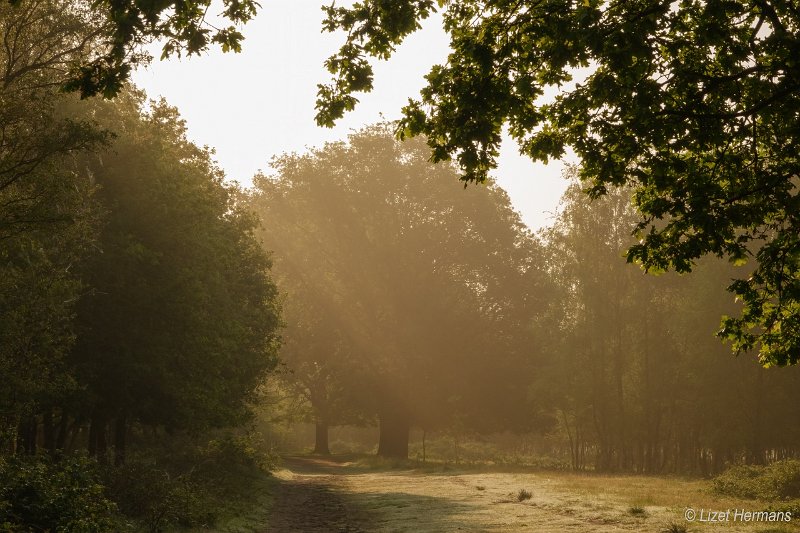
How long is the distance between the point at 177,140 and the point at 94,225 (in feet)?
41.9

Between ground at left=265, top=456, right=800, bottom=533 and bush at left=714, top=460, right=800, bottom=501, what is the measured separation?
32.6 inches

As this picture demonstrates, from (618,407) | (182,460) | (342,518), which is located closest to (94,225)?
(342,518)

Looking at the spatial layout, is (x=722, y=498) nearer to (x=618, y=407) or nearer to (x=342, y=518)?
(x=342, y=518)

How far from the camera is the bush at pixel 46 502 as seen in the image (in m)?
12.9

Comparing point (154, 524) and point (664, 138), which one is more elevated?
point (664, 138)

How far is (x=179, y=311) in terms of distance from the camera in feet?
88.2

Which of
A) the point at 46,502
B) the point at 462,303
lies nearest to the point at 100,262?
the point at 46,502

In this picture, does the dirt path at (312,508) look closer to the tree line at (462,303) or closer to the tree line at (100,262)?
the tree line at (100,262)

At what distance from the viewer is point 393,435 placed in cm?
5734

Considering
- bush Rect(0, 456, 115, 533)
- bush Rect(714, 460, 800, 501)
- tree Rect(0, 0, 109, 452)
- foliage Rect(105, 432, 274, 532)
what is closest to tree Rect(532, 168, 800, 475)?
bush Rect(714, 460, 800, 501)

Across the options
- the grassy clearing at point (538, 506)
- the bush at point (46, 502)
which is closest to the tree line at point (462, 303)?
the grassy clearing at point (538, 506)

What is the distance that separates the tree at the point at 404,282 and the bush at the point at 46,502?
131 ft

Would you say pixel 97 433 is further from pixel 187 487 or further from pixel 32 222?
pixel 32 222
